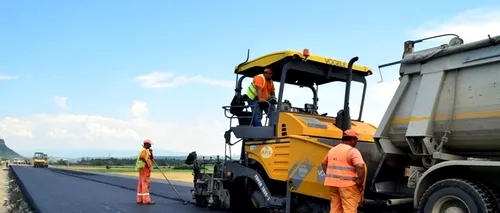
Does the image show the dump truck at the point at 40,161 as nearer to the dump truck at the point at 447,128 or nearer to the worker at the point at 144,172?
the worker at the point at 144,172

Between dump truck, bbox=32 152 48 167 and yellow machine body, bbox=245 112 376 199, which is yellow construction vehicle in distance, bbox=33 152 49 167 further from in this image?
yellow machine body, bbox=245 112 376 199

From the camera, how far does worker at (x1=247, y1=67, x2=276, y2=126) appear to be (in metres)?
7.90

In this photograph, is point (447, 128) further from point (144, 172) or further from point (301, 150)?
point (144, 172)

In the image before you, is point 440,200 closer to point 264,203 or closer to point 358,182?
point 358,182

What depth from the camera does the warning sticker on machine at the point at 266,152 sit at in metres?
7.36

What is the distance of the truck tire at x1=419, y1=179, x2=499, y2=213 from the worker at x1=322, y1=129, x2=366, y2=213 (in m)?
0.84

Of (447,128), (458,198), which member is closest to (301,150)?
(447,128)

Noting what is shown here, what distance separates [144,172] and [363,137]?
5457 mm

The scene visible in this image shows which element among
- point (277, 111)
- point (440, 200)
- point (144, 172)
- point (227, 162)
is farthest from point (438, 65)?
point (144, 172)

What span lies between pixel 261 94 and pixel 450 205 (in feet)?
12.4

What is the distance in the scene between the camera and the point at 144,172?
11070mm

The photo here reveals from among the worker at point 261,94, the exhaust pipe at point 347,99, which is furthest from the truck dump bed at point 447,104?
the worker at point 261,94

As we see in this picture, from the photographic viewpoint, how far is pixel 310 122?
23.4ft

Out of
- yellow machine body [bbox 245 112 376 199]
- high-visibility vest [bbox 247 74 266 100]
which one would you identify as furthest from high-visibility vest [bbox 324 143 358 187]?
high-visibility vest [bbox 247 74 266 100]
